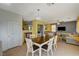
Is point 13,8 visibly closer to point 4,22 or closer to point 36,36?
point 4,22

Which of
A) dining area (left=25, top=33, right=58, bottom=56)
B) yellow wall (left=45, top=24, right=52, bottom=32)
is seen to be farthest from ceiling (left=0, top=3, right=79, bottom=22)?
dining area (left=25, top=33, right=58, bottom=56)

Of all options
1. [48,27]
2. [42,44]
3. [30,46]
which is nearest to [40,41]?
[42,44]

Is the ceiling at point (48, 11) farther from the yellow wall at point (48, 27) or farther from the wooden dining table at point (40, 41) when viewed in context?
the wooden dining table at point (40, 41)

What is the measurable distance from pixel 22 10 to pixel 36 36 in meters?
0.58

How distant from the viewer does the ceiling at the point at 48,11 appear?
170 centimetres

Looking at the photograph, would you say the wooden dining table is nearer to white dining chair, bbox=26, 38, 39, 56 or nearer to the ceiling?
white dining chair, bbox=26, 38, 39, 56

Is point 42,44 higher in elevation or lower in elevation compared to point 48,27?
lower

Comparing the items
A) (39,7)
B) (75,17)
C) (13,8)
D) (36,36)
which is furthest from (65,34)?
(13,8)

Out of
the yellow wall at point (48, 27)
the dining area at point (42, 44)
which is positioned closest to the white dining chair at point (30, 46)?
the dining area at point (42, 44)

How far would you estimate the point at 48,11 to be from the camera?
186 cm

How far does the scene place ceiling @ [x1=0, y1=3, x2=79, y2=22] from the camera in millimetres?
1696

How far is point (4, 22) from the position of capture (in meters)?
1.90

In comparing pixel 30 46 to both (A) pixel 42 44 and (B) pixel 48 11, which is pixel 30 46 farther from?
(B) pixel 48 11

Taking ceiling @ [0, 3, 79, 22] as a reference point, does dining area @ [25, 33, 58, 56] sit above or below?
below
